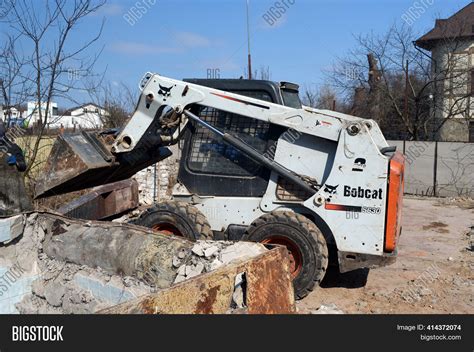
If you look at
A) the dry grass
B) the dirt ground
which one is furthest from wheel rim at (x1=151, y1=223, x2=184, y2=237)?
the dry grass

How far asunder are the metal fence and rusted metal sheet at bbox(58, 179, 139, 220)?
29.0ft

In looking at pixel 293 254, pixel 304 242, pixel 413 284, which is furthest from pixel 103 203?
pixel 413 284

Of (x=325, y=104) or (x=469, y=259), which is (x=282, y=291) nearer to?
(x=469, y=259)

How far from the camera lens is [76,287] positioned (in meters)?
4.41

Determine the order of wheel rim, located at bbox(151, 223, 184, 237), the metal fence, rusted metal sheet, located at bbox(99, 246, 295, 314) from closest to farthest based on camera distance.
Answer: rusted metal sheet, located at bbox(99, 246, 295, 314) → wheel rim, located at bbox(151, 223, 184, 237) → the metal fence

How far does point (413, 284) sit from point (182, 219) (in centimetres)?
276

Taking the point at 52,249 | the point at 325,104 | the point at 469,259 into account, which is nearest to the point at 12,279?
the point at 52,249

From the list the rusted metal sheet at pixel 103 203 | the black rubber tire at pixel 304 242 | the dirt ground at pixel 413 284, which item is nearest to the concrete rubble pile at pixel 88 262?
the black rubber tire at pixel 304 242

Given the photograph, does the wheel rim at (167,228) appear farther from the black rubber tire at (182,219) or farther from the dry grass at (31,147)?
the dry grass at (31,147)

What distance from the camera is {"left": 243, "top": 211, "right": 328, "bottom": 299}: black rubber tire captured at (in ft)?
15.7

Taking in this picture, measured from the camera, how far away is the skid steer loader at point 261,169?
15.7ft

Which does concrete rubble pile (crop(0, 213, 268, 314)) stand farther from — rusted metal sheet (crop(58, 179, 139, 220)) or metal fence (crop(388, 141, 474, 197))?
metal fence (crop(388, 141, 474, 197))

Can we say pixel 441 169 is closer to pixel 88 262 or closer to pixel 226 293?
pixel 88 262
